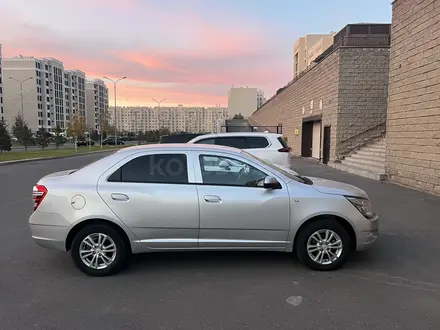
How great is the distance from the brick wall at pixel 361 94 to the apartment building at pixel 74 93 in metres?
127

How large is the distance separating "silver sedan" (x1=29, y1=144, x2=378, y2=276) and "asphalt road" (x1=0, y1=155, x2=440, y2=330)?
1.17 ft

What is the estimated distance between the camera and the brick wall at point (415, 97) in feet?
35.1

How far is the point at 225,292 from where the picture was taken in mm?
4004

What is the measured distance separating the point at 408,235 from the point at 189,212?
417 centimetres

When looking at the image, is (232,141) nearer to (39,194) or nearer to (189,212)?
(189,212)

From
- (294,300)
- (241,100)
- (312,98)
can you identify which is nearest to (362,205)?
(294,300)

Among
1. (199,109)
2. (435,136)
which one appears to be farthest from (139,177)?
(199,109)

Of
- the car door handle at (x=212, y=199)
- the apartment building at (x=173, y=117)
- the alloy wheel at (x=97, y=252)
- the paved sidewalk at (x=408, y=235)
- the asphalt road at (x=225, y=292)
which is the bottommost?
the asphalt road at (x=225, y=292)

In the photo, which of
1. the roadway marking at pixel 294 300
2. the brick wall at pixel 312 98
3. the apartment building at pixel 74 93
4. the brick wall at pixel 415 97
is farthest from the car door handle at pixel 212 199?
the apartment building at pixel 74 93

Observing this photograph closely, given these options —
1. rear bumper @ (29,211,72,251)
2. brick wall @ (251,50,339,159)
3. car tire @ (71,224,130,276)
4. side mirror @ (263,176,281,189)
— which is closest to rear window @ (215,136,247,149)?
side mirror @ (263,176,281,189)

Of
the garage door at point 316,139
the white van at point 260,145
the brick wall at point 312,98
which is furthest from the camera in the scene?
the garage door at point 316,139

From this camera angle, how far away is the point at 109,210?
14.4 ft

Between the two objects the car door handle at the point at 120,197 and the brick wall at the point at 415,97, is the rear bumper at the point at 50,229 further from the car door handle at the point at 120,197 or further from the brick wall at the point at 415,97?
the brick wall at the point at 415,97

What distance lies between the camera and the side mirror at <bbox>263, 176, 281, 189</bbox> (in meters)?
4.39
